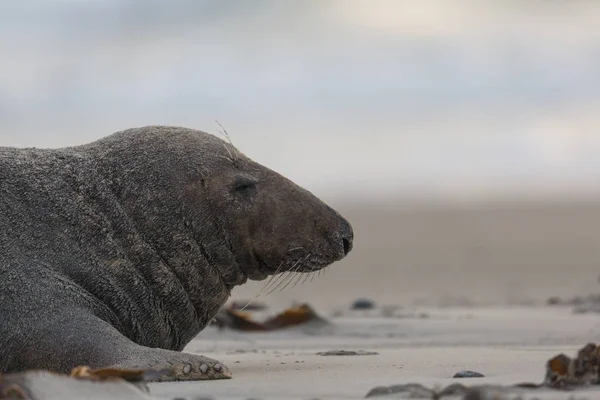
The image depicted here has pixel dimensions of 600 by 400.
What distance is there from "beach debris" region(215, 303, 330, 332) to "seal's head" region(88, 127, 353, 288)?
2552 mm

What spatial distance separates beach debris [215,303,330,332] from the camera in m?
10.9

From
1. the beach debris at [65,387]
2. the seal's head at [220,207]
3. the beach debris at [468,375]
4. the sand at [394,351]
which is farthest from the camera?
the seal's head at [220,207]

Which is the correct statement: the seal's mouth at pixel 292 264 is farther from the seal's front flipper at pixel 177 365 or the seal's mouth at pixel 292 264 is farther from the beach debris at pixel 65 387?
the beach debris at pixel 65 387

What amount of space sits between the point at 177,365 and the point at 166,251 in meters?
1.09

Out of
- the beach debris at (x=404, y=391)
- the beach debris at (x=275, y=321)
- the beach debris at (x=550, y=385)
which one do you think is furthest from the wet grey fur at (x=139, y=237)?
the beach debris at (x=275, y=321)

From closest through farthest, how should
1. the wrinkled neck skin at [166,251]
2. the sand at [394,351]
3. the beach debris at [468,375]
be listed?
1. the sand at [394,351]
2. the beach debris at [468,375]
3. the wrinkled neck skin at [166,251]

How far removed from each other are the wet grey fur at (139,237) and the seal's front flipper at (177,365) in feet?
0.35

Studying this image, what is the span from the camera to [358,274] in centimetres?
2286

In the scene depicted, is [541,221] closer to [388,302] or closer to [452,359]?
[388,302]

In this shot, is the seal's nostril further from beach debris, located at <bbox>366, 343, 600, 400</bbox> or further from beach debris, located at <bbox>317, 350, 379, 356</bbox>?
beach debris, located at <bbox>366, 343, 600, 400</bbox>

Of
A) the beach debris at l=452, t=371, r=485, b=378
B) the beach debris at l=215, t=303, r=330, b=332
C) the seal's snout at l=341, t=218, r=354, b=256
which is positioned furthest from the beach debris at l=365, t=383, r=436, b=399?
the beach debris at l=215, t=303, r=330, b=332

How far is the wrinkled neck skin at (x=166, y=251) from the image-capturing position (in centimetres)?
795

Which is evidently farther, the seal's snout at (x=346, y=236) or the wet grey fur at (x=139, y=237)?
the seal's snout at (x=346, y=236)

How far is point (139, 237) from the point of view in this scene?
798cm
